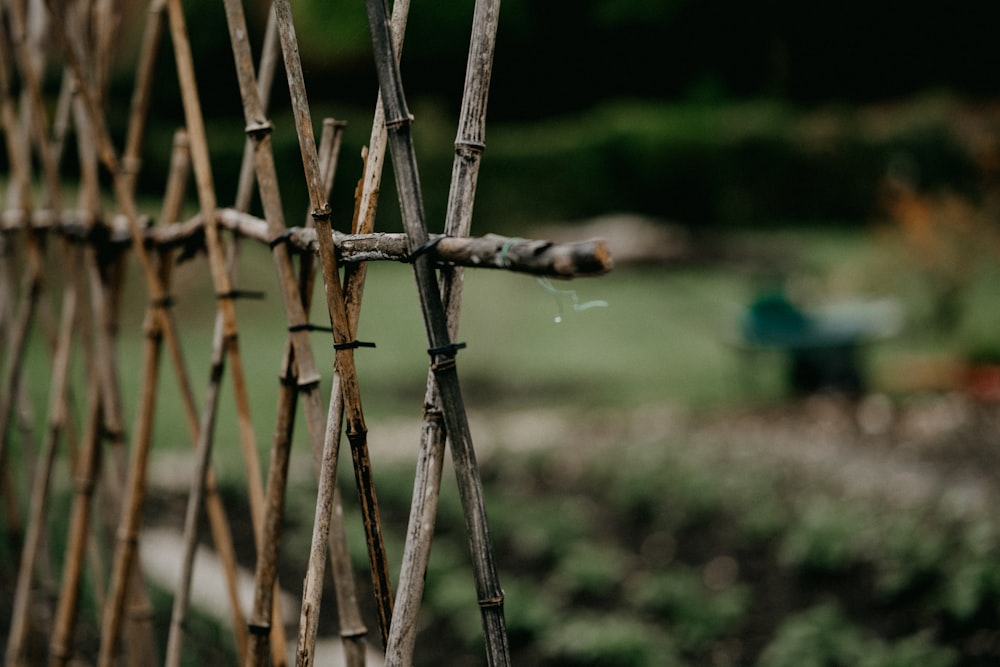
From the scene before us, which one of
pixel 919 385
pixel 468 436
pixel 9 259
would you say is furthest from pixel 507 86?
pixel 468 436

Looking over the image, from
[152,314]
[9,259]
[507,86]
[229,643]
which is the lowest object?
[229,643]

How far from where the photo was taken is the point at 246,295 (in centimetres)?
223

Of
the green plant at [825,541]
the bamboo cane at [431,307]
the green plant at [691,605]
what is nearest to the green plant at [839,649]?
the green plant at [691,605]

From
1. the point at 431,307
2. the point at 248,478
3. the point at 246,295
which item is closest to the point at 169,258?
the point at 246,295

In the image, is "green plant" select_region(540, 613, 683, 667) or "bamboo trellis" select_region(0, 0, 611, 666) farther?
"green plant" select_region(540, 613, 683, 667)

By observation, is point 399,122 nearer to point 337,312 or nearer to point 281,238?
point 337,312

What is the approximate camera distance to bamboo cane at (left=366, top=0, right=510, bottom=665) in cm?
140

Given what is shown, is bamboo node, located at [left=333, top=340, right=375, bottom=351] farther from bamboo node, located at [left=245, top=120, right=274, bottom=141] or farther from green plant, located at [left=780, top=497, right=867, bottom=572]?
green plant, located at [left=780, top=497, right=867, bottom=572]

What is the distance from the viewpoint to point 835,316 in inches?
336

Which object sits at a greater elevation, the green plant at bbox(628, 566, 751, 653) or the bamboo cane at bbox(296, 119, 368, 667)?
→ the green plant at bbox(628, 566, 751, 653)

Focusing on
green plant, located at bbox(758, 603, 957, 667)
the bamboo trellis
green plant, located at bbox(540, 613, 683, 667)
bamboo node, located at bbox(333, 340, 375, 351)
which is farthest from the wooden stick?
green plant, located at bbox(758, 603, 957, 667)

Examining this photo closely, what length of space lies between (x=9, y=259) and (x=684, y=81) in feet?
72.5

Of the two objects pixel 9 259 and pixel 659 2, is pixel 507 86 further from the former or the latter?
pixel 9 259

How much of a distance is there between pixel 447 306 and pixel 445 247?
0.12 meters
